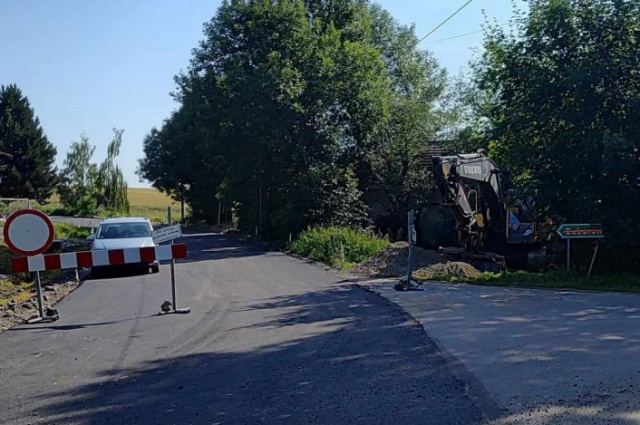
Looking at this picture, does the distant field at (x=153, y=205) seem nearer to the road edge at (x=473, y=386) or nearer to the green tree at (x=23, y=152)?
the green tree at (x=23, y=152)

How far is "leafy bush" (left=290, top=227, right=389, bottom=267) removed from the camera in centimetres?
2492

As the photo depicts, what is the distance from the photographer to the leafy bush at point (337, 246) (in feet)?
81.7

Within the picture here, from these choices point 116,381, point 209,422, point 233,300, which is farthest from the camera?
point 233,300

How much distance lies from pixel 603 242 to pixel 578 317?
718 cm

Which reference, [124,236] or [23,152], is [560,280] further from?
[23,152]

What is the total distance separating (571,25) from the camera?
1822 cm

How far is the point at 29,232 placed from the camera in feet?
37.9

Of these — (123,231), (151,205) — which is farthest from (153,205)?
(123,231)

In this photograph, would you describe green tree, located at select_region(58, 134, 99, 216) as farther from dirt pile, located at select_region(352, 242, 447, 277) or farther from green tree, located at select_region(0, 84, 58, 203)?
dirt pile, located at select_region(352, 242, 447, 277)

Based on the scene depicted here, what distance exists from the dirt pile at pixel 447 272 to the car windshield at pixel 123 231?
25.5ft

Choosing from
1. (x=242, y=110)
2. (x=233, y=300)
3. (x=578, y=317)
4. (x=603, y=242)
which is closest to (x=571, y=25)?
(x=603, y=242)

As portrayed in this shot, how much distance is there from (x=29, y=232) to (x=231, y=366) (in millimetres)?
5111

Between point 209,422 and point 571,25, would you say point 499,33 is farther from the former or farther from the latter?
point 209,422

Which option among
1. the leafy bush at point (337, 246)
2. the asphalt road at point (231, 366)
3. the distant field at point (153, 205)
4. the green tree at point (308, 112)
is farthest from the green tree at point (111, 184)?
the asphalt road at point (231, 366)
